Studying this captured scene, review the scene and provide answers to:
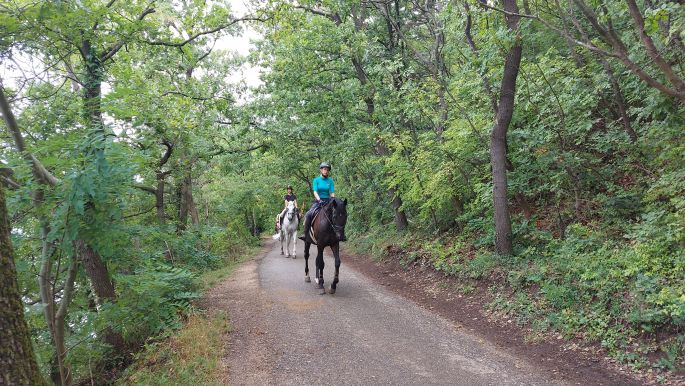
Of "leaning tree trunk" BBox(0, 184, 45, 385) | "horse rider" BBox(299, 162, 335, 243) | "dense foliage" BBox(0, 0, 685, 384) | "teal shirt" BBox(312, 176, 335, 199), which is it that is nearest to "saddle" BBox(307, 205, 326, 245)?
"horse rider" BBox(299, 162, 335, 243)

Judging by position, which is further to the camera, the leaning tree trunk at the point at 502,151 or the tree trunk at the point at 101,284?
the leaning tree trunk at the point at 502,151

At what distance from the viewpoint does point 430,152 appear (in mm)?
10281

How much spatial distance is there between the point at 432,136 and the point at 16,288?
9.66 m

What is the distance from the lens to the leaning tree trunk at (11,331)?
2.34 m

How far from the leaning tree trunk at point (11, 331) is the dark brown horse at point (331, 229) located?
592 cm

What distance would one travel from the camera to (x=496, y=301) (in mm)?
6871

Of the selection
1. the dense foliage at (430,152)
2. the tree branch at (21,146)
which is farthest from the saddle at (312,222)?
the tree branch at (21,146)

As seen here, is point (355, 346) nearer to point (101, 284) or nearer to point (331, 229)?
point (331, 229)

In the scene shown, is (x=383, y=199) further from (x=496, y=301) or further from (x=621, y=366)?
(x=621, y=366)

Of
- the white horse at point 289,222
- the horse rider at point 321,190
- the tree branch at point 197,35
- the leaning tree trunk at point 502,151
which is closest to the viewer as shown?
the leaning tree trunk at point 502,151

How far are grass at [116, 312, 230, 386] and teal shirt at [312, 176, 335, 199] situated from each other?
3638 millimetres

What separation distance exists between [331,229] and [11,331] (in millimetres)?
6338

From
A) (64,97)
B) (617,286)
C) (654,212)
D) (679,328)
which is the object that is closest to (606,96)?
(654,212)

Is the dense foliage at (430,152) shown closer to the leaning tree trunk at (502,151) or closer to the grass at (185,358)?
the leaning tree trunk at (502,151)
